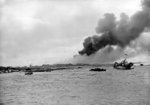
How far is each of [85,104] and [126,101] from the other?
6212mm

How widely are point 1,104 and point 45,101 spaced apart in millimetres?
6838

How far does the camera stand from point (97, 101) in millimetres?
44906

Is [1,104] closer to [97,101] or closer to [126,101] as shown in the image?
[97,101]

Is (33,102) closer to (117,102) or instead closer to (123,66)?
(117,102)

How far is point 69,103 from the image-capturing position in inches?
1716

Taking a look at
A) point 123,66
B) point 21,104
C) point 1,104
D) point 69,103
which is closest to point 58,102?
point 69,103

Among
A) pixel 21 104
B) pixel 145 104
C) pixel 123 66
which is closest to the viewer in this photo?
pixel 145 104

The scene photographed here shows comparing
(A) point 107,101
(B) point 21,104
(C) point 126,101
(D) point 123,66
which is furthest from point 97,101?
(D) point 123,66

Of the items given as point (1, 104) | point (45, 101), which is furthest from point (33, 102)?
point (1, 104)

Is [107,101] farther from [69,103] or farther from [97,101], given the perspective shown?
[69,103]

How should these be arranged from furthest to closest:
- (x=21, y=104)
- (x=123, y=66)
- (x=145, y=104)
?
(x=123, y=66) → (x=21, y=104) → (x=145, y=104)

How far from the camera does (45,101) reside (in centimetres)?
4644

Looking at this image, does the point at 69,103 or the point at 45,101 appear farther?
the point at 45,101

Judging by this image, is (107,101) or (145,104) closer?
(145,104)
